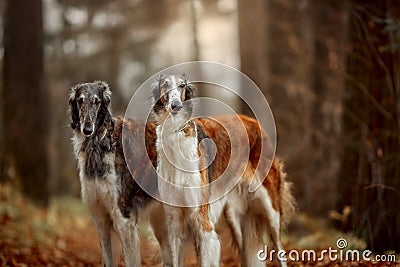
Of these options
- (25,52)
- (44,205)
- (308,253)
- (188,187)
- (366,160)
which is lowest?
(44,205)

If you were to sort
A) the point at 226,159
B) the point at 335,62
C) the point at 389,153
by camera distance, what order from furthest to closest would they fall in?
the point at 335,62
the point at 389,153
the point at 226,159

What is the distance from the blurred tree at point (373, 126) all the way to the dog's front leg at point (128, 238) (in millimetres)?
2557

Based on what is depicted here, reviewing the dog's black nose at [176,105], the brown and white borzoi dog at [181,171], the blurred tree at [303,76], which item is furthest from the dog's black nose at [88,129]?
the blurred tree at [303,76]

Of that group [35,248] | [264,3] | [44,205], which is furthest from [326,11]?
[35,248]

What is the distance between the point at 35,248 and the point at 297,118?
17.9 ft

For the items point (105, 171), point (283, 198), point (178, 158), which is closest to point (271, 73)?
point (283, 198)

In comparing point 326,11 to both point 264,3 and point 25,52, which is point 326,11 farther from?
point 25,52

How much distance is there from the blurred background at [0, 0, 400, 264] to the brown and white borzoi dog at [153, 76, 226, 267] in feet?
7.10

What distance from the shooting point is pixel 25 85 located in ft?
28.1

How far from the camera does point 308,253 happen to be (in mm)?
5570

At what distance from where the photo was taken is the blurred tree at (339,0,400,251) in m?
5.93

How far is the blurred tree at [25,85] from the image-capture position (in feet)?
27.9

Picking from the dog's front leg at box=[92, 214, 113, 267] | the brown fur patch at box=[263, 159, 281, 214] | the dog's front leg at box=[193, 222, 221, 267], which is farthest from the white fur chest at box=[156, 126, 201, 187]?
the brown fur patch at box=[263, 159, 281, 214]

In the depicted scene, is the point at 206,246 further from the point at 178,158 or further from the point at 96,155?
the point at 96,155
